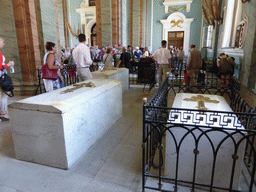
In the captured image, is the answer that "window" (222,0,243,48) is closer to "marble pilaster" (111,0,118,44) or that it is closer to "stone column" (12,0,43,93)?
"marble pilaster" (111,0,118,44)

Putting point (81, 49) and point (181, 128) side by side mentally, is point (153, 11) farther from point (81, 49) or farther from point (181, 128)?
point (181, 128)

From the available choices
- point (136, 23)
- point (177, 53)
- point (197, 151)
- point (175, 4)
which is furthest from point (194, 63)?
point (175, 4)

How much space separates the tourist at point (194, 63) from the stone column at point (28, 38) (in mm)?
4773

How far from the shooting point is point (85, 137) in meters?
2.84

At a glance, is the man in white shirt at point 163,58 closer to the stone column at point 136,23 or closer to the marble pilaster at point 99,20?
the marble pilaster at point 99,20

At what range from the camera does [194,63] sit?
249 inches

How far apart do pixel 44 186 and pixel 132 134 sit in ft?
5.38

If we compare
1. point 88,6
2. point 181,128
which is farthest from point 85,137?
point 88,6

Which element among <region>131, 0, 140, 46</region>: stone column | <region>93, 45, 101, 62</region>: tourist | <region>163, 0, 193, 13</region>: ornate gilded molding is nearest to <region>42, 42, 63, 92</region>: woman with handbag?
<region>93, 45, 101, 62</region>: tourist

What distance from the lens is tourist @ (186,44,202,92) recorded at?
6246 millimetres

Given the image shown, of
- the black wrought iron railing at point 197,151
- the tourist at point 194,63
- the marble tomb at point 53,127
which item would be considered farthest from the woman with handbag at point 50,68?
the tourist at point 194,63

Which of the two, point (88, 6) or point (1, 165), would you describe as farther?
point (88, 6)

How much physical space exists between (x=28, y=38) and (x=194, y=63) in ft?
17.0

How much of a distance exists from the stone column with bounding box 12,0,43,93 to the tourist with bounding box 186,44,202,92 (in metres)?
4.77
